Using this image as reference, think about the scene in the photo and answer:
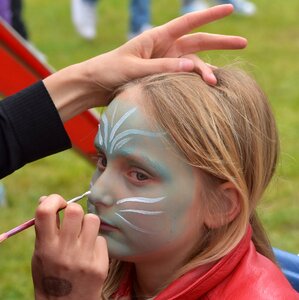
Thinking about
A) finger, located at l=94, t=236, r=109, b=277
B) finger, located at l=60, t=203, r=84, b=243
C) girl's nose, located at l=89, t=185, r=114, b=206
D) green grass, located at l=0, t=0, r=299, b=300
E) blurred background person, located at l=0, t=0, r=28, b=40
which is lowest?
green grass, located at l=0, t=0, r=299, b=300

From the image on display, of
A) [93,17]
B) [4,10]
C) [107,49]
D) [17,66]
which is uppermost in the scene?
[17,66]

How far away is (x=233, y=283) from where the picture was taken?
1.48 metres

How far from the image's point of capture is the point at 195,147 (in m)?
1.46

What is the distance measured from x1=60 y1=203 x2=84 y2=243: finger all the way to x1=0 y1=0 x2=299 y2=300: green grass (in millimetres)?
480

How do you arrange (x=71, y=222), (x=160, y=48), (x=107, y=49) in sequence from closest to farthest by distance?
(x=71, y=222) → (x=160, y=48) → (x=107, y=49)

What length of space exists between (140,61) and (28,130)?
0.29 m

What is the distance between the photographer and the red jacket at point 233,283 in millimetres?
1457

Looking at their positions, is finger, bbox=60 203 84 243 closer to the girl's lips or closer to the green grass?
the girl's lips

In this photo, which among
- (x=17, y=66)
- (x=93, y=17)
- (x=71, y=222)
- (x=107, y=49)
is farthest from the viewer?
(x=93, y=17)

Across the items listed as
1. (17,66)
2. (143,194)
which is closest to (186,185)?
(143,194)

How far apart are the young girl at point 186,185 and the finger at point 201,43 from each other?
0.16m

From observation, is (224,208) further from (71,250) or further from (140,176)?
(71,250)

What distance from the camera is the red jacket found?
1.46 meters

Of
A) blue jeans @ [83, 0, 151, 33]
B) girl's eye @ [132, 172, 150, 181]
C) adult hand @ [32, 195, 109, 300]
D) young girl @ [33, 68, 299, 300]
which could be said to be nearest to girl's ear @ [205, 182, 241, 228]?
young girl @ [33, 68, 299, 300]
